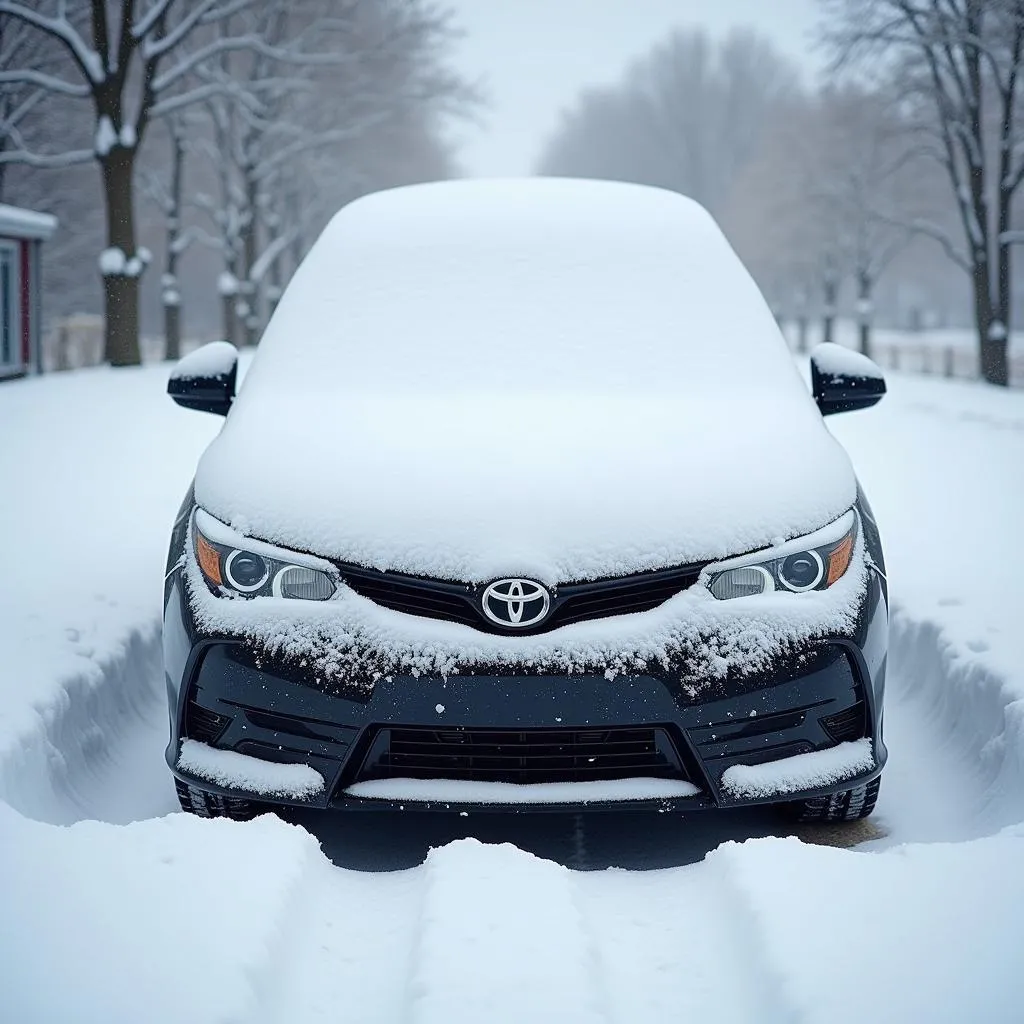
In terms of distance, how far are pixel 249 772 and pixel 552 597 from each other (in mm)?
804

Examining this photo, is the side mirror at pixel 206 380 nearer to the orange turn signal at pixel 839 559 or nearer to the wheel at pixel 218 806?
the wheel at pixel 218 806

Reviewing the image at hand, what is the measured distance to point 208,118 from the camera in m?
28.4

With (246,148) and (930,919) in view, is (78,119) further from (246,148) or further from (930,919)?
(930,919)

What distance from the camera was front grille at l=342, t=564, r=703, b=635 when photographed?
9.06ft

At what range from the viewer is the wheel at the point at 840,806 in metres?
3.12

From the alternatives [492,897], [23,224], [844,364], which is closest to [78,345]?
[23,224]

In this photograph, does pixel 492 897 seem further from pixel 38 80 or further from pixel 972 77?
pixel 972 77

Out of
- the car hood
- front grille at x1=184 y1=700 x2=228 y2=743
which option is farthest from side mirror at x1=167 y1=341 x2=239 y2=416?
front grille at x1=184 y1=700 x2=228 y2=743

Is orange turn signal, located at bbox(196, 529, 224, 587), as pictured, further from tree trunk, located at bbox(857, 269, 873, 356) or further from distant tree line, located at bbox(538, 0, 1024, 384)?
tree trunk, located at bbox(857, 269, 873, 356)

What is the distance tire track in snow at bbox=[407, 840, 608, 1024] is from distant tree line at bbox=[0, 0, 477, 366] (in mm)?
17750

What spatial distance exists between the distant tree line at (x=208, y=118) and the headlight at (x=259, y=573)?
16911 millimetres

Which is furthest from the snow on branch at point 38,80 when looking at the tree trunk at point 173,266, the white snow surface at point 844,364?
the white snow surface at point 844,364

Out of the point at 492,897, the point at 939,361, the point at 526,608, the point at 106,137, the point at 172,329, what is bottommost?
the point at 939,361

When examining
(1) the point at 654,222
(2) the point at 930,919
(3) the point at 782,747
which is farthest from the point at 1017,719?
(1) the point at 654,222
